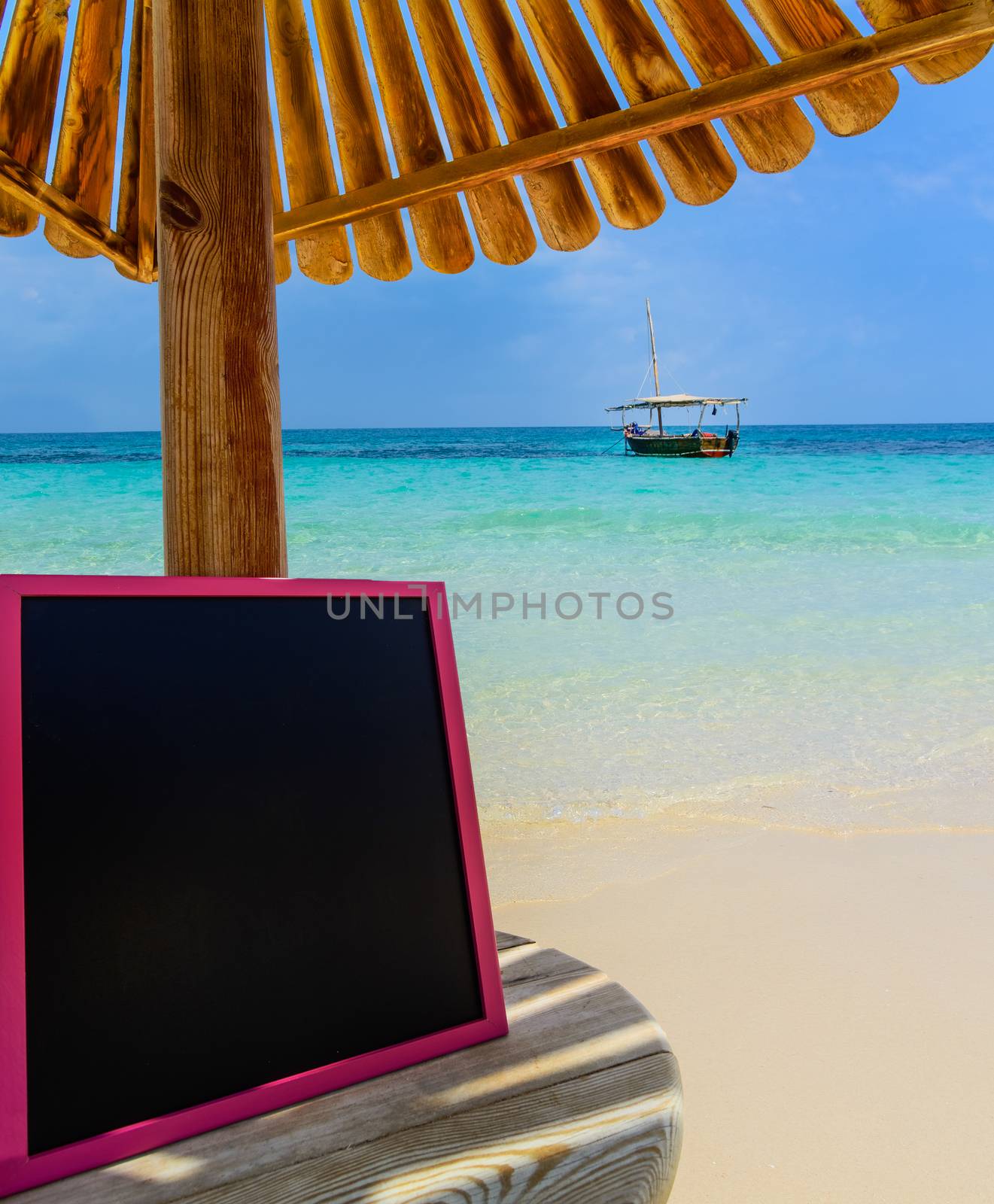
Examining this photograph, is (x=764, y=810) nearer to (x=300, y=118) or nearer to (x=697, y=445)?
(x=300, y=118)

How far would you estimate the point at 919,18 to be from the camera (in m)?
1.27

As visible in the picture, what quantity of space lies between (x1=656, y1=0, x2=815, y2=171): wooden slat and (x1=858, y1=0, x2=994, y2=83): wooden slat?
18 cm

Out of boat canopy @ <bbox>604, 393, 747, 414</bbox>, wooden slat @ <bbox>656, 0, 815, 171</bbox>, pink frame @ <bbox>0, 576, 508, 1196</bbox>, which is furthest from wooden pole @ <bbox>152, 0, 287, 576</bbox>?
boat canopy @ <bbox>604, 393, 747, 414</bbox>

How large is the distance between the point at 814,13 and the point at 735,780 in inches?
101

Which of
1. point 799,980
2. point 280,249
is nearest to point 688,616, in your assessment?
point 799,980

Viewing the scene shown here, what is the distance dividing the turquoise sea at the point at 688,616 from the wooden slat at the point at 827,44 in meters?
2.10

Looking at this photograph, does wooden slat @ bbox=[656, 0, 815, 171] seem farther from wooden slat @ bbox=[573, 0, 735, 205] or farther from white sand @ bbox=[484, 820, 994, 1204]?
white sand @ bbox=[484, 820, 994, 1204]

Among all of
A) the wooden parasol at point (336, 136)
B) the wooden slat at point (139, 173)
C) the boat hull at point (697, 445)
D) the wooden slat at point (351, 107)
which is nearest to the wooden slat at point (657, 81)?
the wooden parasol at point (336, 136)

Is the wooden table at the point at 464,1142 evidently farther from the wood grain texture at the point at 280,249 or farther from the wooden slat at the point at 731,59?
the wood grain texture at the point at 280,249

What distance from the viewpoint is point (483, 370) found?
5834cm

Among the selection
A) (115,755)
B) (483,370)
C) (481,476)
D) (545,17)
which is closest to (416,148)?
(545,17)

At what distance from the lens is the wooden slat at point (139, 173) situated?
1663 millimetres

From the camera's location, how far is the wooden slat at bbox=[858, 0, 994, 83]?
1.27 metres

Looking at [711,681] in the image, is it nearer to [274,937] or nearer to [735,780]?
[735,780]
